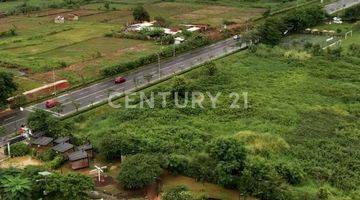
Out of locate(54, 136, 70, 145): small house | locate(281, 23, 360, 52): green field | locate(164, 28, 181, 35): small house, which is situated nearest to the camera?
locate(54, 136, 70, 145): small house

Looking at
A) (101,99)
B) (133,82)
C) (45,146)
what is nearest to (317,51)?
(133,82)

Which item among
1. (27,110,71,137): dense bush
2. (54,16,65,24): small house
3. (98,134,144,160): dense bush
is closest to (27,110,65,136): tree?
(27,110,71,137): dense bush

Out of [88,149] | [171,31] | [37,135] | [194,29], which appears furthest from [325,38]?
[37,135]

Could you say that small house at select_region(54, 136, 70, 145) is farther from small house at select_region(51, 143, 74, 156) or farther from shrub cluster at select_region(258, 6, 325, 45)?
shrub cluster at select_region(258, 6, 325, 45)

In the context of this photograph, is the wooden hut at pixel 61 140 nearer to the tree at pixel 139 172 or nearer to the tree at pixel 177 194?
the tree at pixel 139 172

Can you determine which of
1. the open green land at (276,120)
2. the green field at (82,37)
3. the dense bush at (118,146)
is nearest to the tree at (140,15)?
the green field at (82,37)

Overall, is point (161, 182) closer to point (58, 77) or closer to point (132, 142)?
point (132, 142)
